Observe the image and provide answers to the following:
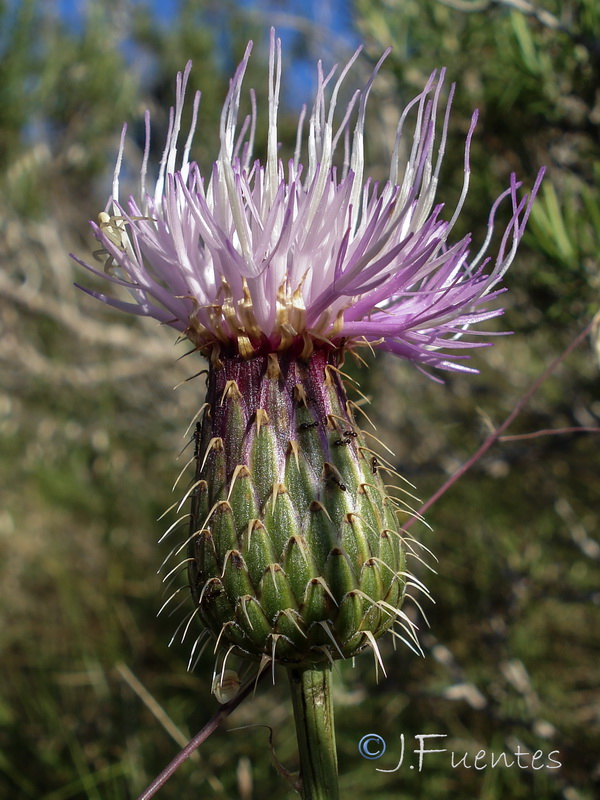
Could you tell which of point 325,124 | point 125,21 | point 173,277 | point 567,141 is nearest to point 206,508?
point 173,277

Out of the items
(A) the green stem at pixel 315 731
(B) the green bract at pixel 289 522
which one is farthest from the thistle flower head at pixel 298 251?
(A) the green stem at pixel 315 731

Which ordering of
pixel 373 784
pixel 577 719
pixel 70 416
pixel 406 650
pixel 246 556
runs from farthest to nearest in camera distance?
pixel 70 416, pixel 406 650, pixel 373 784, pixel 577 719, pixel 246 556

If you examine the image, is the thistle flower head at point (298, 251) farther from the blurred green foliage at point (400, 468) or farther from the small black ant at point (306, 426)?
the blurred green foliage at point (400, 468)

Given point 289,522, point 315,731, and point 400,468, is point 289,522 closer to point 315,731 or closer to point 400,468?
point 315,731

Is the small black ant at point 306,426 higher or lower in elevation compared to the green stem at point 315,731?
higher

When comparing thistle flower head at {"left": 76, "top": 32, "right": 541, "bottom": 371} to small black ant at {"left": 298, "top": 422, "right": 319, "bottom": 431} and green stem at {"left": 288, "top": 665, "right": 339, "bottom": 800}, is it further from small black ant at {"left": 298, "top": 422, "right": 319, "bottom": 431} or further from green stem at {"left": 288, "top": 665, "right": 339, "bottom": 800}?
green stem at {"left": 288, "top": 665, "right": 339, "bottom": 800}

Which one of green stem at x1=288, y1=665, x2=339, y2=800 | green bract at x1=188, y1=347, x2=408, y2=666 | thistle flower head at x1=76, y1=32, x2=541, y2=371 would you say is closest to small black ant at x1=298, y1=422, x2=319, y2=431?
green bract at x1=188, y1=347, x2=408, y2=666

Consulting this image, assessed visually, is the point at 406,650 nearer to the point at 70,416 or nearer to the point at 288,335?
the point at 288,335
